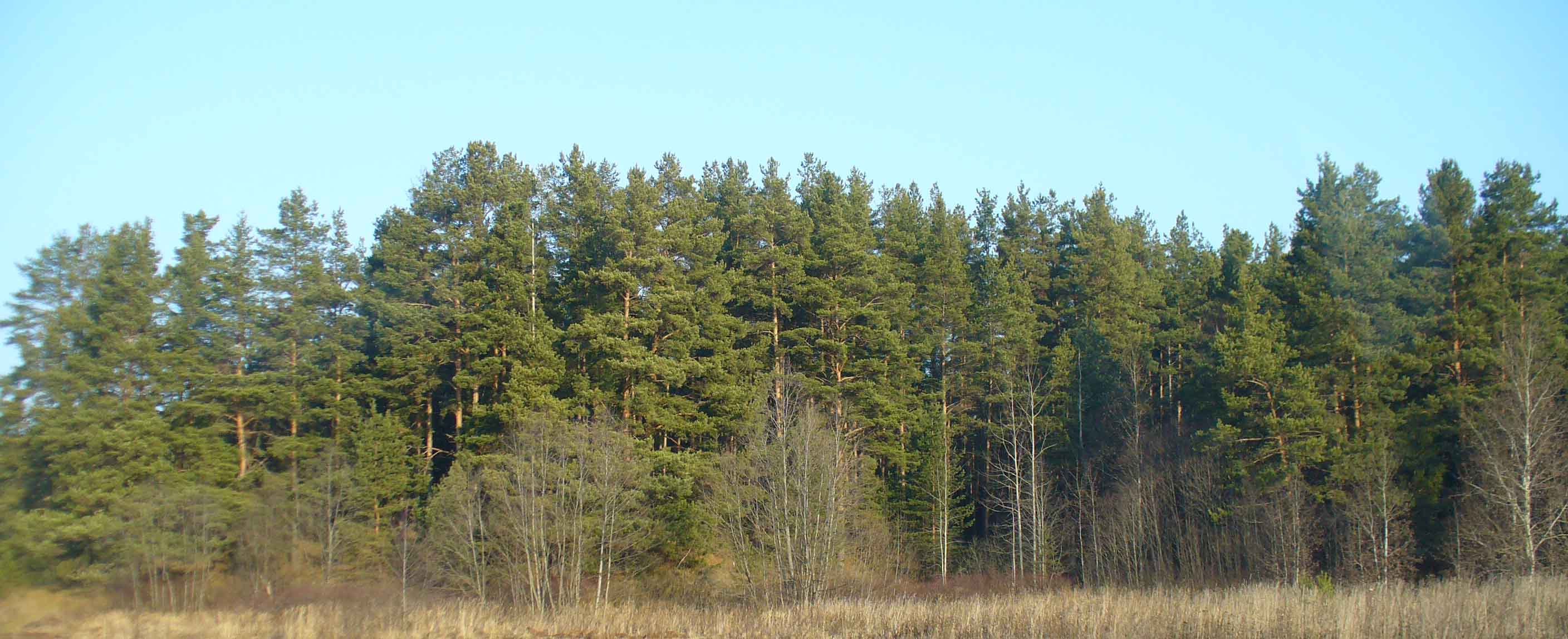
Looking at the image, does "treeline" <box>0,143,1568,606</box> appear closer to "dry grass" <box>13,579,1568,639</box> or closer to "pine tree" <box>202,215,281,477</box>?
"pine tree" <box>202,215,281,477</box>

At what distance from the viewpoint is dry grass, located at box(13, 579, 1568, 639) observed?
17328 millimetres

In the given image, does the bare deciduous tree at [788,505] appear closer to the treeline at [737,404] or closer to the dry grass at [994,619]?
the treeline at [737,404]

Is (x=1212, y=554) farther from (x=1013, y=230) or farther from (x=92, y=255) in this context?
(x=92, y=255)

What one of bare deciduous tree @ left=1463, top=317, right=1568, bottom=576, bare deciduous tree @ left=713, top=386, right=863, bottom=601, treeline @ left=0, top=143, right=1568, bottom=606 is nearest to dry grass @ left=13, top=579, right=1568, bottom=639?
bare deciduous tree @ left=713, top=386, right=863, bottom=601

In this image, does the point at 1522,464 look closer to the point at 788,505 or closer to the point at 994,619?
the point at 994,619

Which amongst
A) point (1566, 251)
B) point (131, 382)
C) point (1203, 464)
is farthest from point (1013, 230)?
point (131, 382)

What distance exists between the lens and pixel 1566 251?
37.5 m

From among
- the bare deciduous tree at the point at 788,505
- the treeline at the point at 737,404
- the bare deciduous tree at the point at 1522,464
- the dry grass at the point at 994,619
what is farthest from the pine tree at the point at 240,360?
the bare deciduous tree at the point at 1522,464

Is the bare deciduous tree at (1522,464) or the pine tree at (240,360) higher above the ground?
the pine tree at (240,360)

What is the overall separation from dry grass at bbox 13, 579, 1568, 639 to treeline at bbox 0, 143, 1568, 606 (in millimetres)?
7817

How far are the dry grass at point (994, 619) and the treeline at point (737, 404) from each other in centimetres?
782

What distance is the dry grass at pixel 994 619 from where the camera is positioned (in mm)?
17328

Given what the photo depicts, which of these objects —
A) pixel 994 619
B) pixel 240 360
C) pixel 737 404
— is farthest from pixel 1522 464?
pixel 240 360

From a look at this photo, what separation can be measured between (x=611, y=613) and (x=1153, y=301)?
1340 inches
